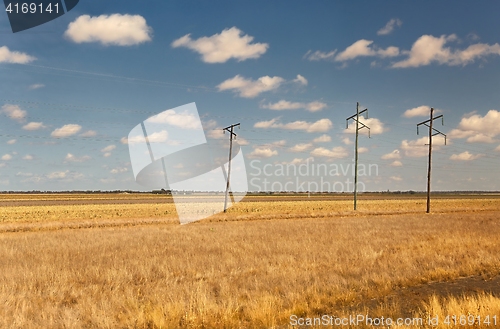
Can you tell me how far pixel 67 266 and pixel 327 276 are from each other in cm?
902

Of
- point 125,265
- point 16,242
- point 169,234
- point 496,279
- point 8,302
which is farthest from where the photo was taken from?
point 169,234

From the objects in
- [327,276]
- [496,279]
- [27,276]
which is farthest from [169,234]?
[496,279]

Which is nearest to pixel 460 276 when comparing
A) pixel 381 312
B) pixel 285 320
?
pixel 381 312

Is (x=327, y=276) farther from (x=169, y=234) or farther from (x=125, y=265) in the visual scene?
(x=169, y=234)

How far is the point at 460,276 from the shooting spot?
11.8 meters

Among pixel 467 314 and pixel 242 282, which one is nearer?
pixel 467 314

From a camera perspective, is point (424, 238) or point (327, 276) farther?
point (424, 238)

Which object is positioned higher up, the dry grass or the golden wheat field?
the dry grass

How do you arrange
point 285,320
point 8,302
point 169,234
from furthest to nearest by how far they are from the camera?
point 169,234 < point 8,302 < point 285,320

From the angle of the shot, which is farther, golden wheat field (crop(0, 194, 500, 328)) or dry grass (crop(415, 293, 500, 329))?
golden wheat field (crop(0, 194, 500, 328))

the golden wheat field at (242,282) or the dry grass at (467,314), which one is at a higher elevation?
the dry grass at (467,314)

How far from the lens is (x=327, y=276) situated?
11.5 metres

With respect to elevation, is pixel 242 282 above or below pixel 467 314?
below

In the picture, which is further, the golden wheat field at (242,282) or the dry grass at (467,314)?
the golden wheat field at (242,282)
